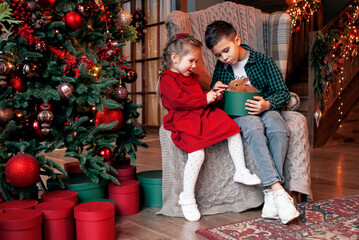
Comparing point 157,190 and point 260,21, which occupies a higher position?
point 260,21

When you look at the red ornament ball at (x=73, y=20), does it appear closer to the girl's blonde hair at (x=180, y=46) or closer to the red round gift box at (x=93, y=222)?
the girl's blonde hair at (x=180, y=46)

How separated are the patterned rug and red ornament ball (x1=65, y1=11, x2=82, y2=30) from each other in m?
1.06

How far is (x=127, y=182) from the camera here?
5.83 feet

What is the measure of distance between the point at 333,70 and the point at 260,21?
6.44 feet

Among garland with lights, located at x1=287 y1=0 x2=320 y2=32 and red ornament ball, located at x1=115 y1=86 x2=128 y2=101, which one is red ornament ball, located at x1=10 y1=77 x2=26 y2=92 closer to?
red ornament ball, located at x1=115 y1=86 x2=128 y2=101

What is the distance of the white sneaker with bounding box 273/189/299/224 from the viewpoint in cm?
149

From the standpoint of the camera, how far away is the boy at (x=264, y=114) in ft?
5.21

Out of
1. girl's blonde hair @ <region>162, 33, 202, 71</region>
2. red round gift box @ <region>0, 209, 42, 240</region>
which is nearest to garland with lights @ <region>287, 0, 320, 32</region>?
girl's blonde hair @ <region>162, 33, 202, 71</region>

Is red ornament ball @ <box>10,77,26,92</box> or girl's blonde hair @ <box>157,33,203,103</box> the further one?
girl's blonde hair @ <box>157,33,203,103</box>

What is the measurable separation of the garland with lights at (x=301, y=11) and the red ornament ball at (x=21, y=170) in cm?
409

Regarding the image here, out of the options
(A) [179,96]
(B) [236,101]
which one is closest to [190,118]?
(A) [179,96]

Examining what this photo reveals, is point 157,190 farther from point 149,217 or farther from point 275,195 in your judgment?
point 275,195

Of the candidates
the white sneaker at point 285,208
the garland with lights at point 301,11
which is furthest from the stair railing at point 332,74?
the white sneaker at point 285,208

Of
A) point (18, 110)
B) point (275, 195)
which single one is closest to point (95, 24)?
point (18, 110)
